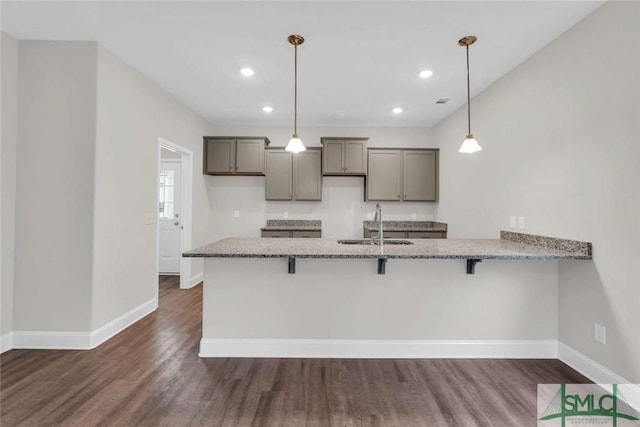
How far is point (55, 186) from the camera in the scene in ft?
8.73

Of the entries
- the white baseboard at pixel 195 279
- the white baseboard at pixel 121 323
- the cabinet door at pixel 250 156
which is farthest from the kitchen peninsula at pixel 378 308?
the cabinet door at pixel 250 156

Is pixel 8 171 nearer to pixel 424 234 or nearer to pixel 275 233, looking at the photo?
pixel 275 233

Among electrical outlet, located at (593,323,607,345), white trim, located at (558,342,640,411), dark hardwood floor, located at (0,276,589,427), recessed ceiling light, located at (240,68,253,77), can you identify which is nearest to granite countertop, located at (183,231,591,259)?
electrical outlet, located at (593,323,607,345)

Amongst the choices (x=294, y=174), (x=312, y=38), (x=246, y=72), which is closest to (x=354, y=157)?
(x=294, y=174)

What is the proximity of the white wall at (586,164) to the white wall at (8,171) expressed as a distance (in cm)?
439

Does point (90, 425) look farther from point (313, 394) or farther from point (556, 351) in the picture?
point (556, 351)

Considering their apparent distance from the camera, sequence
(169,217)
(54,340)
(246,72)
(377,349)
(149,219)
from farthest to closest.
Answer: (169,217)
(149,219)
(246,72)
(54,340)
(377,349)

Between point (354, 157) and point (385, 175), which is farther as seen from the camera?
point (385, 175)

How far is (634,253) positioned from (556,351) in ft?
3.52

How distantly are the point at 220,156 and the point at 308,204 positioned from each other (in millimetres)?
1582

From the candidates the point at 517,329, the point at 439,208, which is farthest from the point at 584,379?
the point at 439,208

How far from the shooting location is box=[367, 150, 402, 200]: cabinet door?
4980mm

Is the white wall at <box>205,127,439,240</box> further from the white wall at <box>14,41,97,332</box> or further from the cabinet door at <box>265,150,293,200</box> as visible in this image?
the white wall at <box>14,41,97,332</box>

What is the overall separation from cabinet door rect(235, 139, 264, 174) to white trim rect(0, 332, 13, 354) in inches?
123
